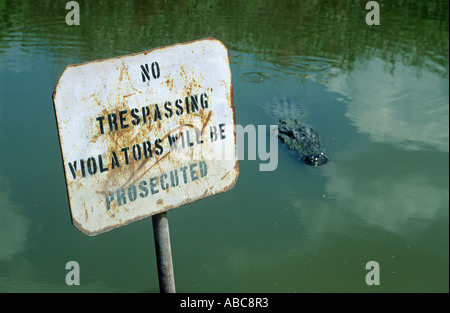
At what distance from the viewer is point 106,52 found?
594 centimetres

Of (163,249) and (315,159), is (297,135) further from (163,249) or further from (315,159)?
(163,249)

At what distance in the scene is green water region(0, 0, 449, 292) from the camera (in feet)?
10.3

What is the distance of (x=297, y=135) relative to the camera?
4.30 m

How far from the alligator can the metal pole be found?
2.21m

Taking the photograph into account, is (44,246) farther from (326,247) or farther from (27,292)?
(326,247)

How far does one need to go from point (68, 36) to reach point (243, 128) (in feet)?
9.45

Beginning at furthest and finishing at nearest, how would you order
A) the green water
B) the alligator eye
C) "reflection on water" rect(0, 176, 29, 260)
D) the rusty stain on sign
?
the alligator eye → "reflection on water" rect(0, 176, 29, 260) → the green water → the rusty stain on sign

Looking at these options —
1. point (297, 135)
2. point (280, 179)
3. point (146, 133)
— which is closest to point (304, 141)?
point (297, 135)

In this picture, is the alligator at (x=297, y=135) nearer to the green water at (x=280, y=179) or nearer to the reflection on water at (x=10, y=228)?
the green water at (x=280, y=179)

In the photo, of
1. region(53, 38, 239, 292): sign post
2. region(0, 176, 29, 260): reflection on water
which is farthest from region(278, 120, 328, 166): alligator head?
region(53, 38, 239, 292): sign post

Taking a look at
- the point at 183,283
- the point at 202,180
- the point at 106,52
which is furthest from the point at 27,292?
the point at 106,52

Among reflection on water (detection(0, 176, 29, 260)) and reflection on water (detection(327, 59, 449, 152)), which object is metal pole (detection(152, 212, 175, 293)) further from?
reflection on water (detection(327, 59, 449, 152))

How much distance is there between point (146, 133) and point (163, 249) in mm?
416

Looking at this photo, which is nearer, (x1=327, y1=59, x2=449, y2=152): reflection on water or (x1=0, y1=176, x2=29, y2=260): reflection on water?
(x1=0, y1=176, x2=29, y2=260): reflection on water
